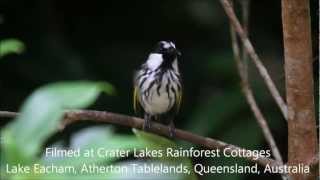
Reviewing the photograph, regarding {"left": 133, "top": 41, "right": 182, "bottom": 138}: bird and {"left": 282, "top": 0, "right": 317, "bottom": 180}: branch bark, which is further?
{"left": 133, "top": 41, "right": 182, "bottom": 138}: bird

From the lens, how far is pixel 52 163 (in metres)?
0.59

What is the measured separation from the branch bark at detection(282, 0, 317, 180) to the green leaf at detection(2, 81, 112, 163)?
33.5 inches

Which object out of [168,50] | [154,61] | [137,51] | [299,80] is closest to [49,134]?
[299,80]

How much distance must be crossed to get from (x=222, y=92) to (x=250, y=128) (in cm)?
19

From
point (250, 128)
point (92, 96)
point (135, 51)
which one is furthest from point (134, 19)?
point (92, 96)


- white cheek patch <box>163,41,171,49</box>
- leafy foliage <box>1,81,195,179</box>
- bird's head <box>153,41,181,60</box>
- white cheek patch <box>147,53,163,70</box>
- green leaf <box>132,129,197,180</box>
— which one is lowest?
green leaf <box>132,129,197,180</box>

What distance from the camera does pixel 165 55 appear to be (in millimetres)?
2350

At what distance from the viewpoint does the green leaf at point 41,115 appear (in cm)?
56

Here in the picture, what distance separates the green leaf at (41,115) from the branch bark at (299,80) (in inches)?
33.5

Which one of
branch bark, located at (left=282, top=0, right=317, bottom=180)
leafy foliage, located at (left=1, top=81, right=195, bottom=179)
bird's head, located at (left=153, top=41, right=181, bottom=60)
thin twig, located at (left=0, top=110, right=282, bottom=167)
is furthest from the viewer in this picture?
bird's head, located at (left=153, top=41, right=181, bottom=60)

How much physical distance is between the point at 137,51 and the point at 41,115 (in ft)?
7.88

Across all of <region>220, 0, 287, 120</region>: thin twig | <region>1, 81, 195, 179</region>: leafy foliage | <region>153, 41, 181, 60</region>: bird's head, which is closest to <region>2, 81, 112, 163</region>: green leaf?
<region>1, 81, 195, 179</region>: leafy foliage

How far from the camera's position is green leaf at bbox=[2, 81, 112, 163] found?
0.56 m

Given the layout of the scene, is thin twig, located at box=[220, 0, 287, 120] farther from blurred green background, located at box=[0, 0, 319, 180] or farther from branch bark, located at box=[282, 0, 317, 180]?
blurred green background, located at box=[0, 0, 319, 180]
